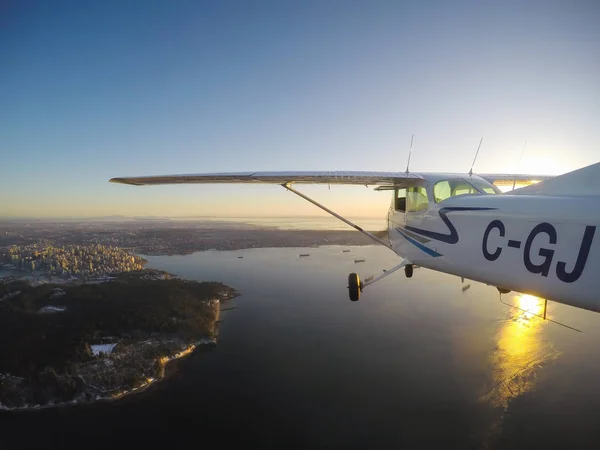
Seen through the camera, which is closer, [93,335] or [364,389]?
[364,389]

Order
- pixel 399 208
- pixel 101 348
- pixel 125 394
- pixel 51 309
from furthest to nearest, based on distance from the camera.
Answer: pixel 51 309 < pixel 101 348 < pixel 125 394 < pixel 399 208

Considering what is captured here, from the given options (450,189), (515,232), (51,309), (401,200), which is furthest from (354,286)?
(51,309)

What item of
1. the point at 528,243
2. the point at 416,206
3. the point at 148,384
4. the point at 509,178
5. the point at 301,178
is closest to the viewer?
the point at 528,243

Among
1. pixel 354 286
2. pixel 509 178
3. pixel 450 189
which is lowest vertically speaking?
pixel 354 286

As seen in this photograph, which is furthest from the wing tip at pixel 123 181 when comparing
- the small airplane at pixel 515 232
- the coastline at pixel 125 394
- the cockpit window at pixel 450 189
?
the coastline at pixel 125 394

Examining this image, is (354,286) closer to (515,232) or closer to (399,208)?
(399,208)

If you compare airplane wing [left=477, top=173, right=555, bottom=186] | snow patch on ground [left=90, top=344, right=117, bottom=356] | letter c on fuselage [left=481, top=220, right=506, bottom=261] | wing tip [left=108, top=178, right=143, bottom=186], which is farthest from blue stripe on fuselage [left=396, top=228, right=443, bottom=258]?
snow patch on ground [left=90, top=344, right=117, bottom=356]
